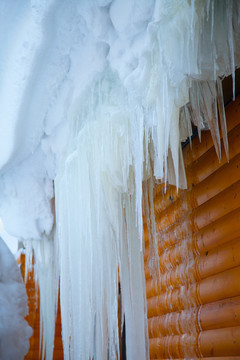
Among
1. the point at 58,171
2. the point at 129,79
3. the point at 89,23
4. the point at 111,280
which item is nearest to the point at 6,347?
the point at 111,280

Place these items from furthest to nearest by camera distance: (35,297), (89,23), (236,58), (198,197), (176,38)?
(35,297), (198,197), (89,23), (236,58), (176,38)

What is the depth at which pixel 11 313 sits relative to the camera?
2572 mm

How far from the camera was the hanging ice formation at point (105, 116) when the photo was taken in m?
1.64

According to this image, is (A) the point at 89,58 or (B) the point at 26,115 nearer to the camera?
(A) the point at 89,58

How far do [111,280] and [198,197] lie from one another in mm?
891

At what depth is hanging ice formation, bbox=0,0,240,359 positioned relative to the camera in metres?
1.64

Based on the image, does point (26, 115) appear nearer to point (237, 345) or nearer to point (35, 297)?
point (237, 345)

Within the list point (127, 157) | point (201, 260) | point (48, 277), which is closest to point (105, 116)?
point (127, 157)

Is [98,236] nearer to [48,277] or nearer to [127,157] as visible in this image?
[127,157]

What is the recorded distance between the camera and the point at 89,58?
210cm

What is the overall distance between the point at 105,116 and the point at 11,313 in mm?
1566

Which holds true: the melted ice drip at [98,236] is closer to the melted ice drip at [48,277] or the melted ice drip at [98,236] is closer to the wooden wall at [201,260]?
the wooden wall at [201,260]

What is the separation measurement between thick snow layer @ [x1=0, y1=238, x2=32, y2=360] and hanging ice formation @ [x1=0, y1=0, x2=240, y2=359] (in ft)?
1.08

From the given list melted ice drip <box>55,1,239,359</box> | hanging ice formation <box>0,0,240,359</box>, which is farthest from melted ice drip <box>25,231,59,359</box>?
melted ice drip <box>55,1,239,359</box>
